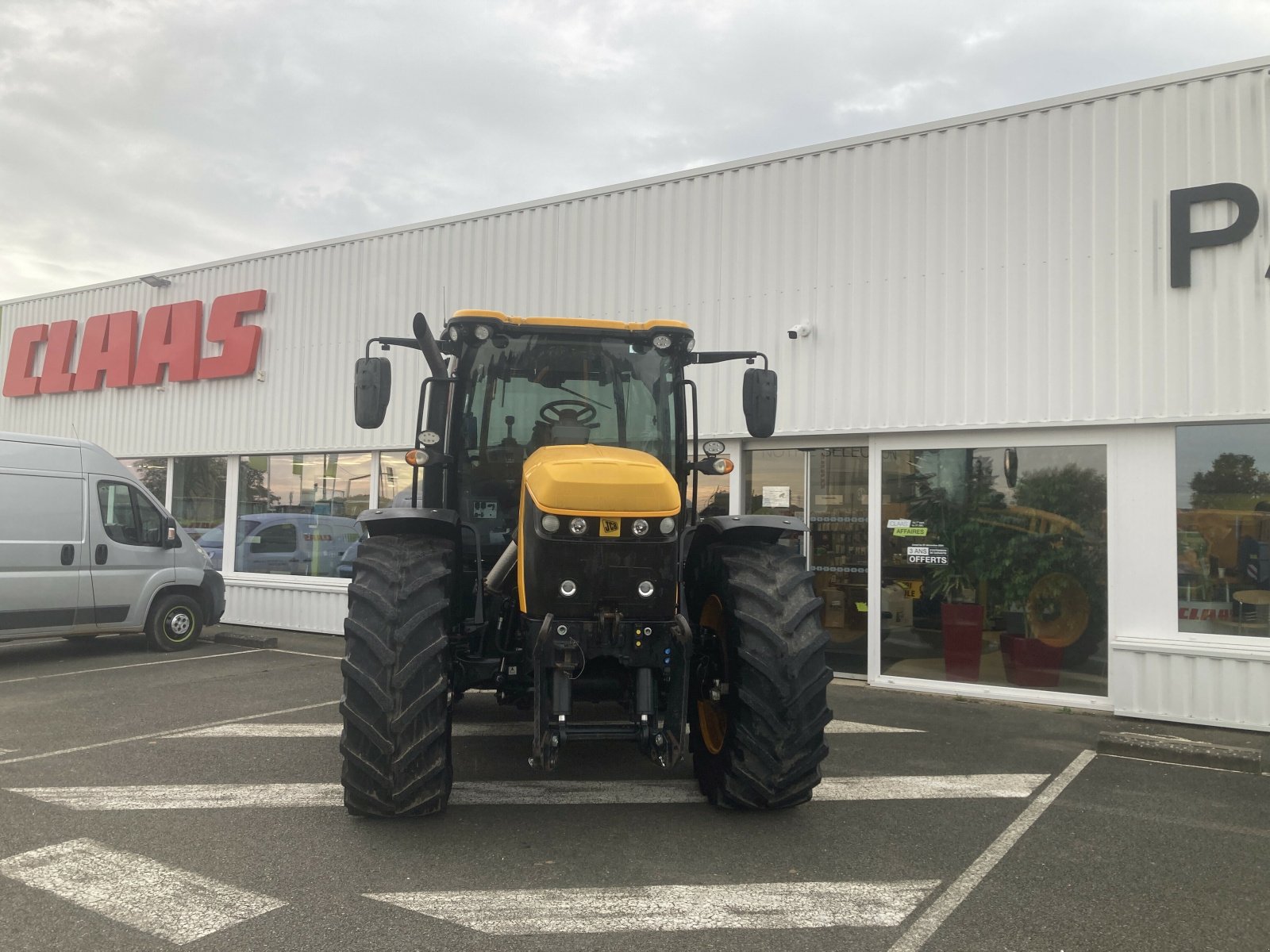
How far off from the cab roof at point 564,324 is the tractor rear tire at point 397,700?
5.02ft

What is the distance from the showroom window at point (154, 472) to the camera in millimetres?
13898

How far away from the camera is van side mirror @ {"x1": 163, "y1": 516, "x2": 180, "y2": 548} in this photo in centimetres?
1045

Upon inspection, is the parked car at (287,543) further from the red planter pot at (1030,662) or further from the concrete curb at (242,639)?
the red planter pot at (1030,662)

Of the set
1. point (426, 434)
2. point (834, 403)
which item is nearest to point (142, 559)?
point (426, 434)

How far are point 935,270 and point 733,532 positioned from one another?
472 centimetres

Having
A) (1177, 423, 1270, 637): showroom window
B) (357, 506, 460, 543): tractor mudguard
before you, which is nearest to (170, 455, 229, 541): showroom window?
(357, 506, 460, 543): tractor mudguard

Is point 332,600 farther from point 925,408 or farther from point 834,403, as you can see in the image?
point 925,408

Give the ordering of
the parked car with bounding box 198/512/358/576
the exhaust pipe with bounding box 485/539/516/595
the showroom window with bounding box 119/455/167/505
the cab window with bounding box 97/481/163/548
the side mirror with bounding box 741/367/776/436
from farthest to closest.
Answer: the showroom window with bounding box 119/455/167/505
the parked car with bounding box 198/512/358/576
the cab window with bounding box 97/481/163/548
the side mirror with bounding box 741/367/776/436
the exhaust pipe with bounding box 485/539/516/595

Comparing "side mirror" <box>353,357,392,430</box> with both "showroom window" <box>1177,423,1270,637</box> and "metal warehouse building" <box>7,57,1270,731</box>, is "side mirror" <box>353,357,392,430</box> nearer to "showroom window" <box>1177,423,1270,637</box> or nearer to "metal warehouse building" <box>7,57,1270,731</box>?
"metal warehouse building" <box>7,57,1270,731</box>

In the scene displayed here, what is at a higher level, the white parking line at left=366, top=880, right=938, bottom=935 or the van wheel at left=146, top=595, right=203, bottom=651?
the van wheel at left=146, top=595, right=203, bottom=651

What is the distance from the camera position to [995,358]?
8.04 meters

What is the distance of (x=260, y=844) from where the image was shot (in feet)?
13.4

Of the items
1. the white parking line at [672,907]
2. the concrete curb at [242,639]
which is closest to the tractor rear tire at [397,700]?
the white parking line at [672,907]

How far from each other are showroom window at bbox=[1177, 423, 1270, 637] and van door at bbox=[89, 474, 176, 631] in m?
10.5
